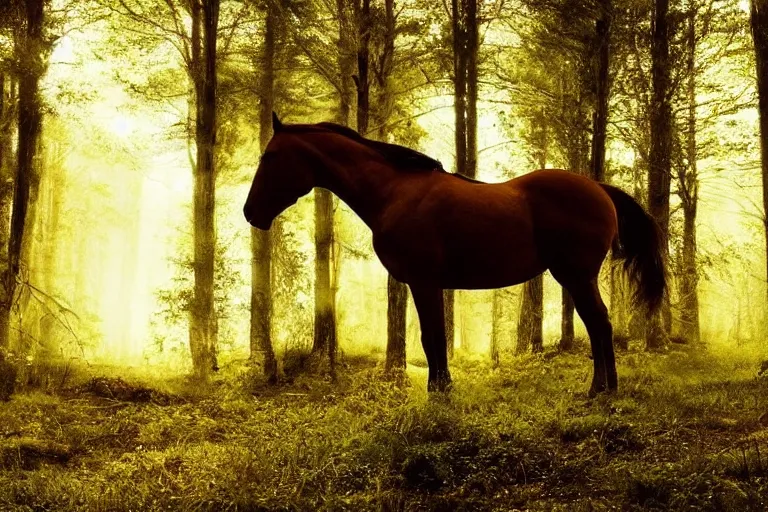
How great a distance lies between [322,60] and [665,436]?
388 inches

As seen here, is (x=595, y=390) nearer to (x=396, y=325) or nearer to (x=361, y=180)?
(x=361, y=180)

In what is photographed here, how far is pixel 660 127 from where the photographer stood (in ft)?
43.6

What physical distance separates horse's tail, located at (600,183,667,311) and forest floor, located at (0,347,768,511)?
3.74 ft

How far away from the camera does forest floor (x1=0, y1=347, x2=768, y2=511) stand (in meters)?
3.70

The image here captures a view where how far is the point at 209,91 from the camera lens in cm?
977

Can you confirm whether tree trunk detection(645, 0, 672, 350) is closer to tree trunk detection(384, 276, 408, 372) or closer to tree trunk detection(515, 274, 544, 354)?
tree trunk detection(515, 274, 544, 354)

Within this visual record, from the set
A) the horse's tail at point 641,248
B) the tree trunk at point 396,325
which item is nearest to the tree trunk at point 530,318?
the tree trunk at point 396,325

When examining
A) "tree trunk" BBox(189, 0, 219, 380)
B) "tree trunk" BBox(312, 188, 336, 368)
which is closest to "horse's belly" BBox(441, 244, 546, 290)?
"tree trunk" BBox(312, 188, 336, 368)

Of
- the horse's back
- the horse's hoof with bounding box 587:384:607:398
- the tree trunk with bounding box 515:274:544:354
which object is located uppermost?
the horse's back

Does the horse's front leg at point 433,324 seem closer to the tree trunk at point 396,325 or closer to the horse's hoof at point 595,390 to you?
the horse's hoof at point 595,390

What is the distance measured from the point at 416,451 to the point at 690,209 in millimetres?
15482

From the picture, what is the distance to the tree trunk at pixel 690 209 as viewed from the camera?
13.8 metres

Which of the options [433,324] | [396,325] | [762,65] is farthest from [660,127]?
[433,324]

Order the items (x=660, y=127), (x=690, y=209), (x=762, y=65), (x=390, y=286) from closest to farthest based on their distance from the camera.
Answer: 1. (x=762, y=65)
2. (x=390, y=286)
3. (x=660, y=127)
4. (x=690, y=209)
